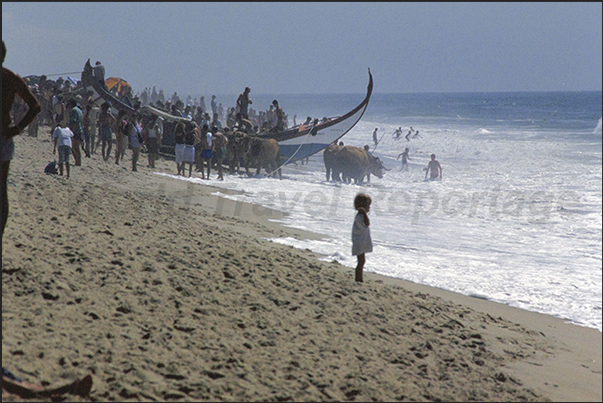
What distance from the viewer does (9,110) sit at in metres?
3.86

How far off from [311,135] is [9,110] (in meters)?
19.0

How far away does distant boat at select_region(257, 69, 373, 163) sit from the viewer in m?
21.5

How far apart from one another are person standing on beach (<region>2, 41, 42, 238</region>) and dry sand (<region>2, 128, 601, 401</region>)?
3.06 feet

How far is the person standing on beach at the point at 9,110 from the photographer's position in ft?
12.1

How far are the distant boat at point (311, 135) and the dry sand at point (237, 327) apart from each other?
14547 millimetres

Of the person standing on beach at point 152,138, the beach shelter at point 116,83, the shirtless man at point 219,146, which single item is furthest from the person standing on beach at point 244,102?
the beach shelter at point 116,83

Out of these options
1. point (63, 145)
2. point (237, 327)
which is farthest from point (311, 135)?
point (237, 327)

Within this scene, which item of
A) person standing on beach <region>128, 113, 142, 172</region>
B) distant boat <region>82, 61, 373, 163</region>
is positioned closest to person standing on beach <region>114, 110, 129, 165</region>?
person standing on beach <region>128, 113, 142, 172</region>

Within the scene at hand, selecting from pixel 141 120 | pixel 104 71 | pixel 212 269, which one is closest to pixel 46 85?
pixel 104 71

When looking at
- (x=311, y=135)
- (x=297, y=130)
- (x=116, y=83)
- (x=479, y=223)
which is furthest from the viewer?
(x=116, y=83)

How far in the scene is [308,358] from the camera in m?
4.19

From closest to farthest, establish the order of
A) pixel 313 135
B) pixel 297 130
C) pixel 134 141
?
pixel 134 141 < pixel 297 130 < pixel 313 135

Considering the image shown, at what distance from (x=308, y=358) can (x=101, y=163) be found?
12.1 metres

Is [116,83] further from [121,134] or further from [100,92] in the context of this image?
[121,134]
